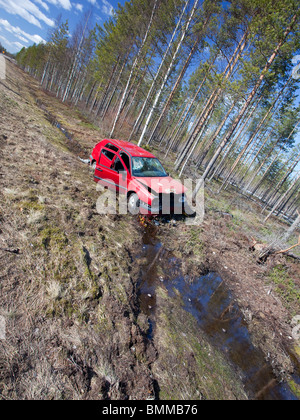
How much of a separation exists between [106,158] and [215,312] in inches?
250

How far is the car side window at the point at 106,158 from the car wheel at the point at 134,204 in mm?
1652

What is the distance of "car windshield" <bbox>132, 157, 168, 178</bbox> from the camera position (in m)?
6.77

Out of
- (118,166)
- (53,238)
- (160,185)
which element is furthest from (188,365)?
(118,166)

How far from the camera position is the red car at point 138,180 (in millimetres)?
6207

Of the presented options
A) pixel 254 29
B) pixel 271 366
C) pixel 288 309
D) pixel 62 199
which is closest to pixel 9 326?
pixel 62 199

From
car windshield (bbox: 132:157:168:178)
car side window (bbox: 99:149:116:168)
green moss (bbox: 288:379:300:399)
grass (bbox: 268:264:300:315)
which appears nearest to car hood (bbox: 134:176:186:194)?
car windshield (bbox: 132:157:168:178)

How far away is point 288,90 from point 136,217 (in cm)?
2227

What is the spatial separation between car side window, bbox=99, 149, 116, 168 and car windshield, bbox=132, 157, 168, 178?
1.04m

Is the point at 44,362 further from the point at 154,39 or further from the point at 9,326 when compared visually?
the point at 154,39

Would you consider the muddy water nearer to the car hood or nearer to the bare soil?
the bare soil

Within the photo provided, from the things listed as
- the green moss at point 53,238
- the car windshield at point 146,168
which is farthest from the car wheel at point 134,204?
the green moss at point 53,238

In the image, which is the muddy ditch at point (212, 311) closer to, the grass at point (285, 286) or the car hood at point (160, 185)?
the car hood at point (160, 185)

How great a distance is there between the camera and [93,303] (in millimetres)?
3174
